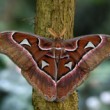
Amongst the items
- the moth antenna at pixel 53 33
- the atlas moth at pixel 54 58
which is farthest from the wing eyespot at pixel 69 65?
the moth antenna at pixel 53 33

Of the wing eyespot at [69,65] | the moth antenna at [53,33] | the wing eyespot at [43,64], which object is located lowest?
the wing eyespot at [69,65]

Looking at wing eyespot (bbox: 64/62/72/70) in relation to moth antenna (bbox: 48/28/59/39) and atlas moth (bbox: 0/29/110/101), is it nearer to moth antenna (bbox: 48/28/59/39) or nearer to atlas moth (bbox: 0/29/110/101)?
atlas moth (bbox: 0/29/110/101)

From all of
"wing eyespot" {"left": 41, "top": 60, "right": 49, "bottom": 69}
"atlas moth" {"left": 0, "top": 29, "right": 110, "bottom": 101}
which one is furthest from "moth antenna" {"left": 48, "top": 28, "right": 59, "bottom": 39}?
"wing eyespot" {"left": 41, "top": 60, "right": 49, "bottom": 69}

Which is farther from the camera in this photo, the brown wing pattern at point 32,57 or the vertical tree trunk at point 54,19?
the vertical tree trunk at point 54,19

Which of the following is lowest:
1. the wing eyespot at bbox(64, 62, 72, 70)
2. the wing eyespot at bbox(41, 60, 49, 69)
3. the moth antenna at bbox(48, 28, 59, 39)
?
the wing eyespot at bbox(64, 62, 72, 70)

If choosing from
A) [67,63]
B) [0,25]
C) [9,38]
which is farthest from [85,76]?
[0,25]

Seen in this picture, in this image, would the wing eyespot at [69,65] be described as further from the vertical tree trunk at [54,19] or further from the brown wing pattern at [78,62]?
the vertical tree trunk at [54,19]
